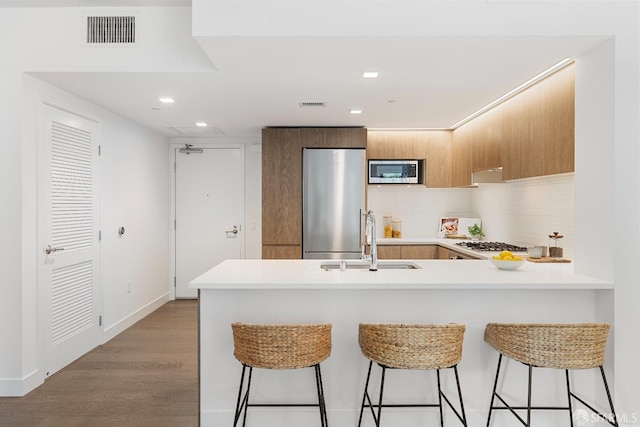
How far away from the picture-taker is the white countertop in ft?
7.07

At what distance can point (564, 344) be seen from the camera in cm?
190

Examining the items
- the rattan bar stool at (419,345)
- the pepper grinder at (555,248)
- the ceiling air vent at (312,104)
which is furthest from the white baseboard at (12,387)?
the pepper grinder at (555,248)

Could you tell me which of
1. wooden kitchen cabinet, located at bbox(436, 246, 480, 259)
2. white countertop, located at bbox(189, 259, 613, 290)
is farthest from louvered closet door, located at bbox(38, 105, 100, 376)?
Answer: wooden kitchen cabinet, located at bbox(436, 246, 480, 259)

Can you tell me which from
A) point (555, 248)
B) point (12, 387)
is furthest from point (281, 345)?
point (555, 248)

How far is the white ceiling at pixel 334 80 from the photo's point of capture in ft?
7.52

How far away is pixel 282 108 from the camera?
3770mm

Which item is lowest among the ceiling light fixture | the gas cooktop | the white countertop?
the white countertop

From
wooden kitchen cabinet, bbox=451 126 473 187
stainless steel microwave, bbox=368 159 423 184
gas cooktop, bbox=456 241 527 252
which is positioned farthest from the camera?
stainless steel microwave, bbox=368 159 423 184

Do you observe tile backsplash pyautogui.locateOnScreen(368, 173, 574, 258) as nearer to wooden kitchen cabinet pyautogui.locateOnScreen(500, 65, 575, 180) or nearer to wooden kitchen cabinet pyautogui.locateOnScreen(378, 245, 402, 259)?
wooden kitchen cabinet pyautogui.locateOnScreen(500, 65, 575, 180)

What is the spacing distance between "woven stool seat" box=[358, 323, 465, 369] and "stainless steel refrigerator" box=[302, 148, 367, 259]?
2662 millimetres

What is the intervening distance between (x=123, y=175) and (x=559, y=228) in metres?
4.31

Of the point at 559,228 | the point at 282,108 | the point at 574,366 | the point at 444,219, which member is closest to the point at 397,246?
the point at 444,219

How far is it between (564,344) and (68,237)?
11.8ft

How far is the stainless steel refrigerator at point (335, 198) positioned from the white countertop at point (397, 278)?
185 cm
